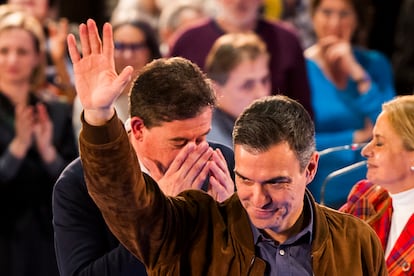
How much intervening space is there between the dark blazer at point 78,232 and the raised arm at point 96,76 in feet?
1.97

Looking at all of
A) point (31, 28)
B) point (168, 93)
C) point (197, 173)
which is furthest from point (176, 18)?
point (197, 173)

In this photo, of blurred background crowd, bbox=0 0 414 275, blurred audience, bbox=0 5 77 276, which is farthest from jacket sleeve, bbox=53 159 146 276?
blurred audience, bbox=0 5 77 276

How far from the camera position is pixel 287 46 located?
510cm

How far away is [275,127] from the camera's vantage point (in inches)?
97.6

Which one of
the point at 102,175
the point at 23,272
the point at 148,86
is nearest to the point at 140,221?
the point at 102,175

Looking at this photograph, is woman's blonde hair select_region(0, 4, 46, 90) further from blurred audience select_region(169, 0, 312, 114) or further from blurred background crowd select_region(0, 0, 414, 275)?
blurred audience select_region(169, 0, 312, 114)

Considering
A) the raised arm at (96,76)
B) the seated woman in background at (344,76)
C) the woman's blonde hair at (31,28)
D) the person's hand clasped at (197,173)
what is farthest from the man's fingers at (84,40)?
the seated woman in background at (344,76)

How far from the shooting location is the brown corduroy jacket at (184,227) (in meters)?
2.37

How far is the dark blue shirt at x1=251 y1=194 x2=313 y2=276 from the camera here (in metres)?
2.50

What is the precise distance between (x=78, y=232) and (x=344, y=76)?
275cm

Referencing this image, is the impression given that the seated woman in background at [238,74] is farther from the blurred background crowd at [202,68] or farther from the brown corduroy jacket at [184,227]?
the brown corduroy jacket at [184,227]

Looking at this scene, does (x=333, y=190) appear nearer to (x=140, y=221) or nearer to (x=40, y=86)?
(x=140, y=221)

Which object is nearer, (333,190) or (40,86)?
(333,190)

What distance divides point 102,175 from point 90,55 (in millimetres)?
264
